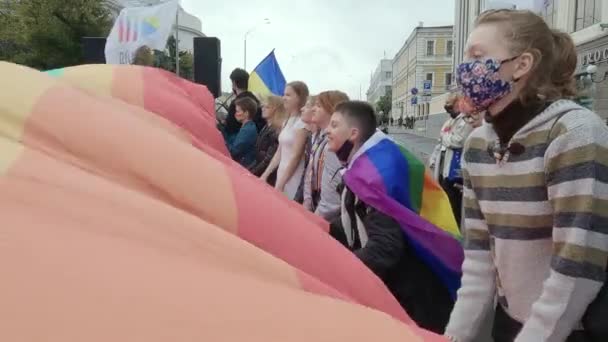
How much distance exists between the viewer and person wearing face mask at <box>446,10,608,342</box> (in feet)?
4.74

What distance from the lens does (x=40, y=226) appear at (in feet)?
2.90

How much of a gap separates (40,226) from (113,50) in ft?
24.1

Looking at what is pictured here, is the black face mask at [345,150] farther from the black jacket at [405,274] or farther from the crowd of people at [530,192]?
the crowd of people at [530,192]

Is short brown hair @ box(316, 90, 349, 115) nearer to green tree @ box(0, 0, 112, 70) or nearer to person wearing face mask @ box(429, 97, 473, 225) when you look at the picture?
person wearing face mask @ box(429, 97, 473, 225)

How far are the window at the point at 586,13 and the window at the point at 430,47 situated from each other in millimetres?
68415

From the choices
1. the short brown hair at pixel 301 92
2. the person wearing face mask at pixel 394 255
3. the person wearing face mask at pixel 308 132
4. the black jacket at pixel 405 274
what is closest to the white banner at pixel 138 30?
the short brown hair at pixel 301 92

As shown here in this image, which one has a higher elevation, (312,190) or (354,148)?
(354,148)

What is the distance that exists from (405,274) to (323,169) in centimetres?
167

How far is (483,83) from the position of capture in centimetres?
165

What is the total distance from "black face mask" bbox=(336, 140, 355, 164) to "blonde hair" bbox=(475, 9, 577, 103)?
1511 mm

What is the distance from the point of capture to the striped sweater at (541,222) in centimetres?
144

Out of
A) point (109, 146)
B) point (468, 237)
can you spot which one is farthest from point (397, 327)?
point (468, 237)

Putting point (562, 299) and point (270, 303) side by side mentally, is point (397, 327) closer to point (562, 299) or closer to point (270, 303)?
point (270, 303)

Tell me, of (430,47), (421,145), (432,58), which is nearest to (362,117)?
(421,145)
